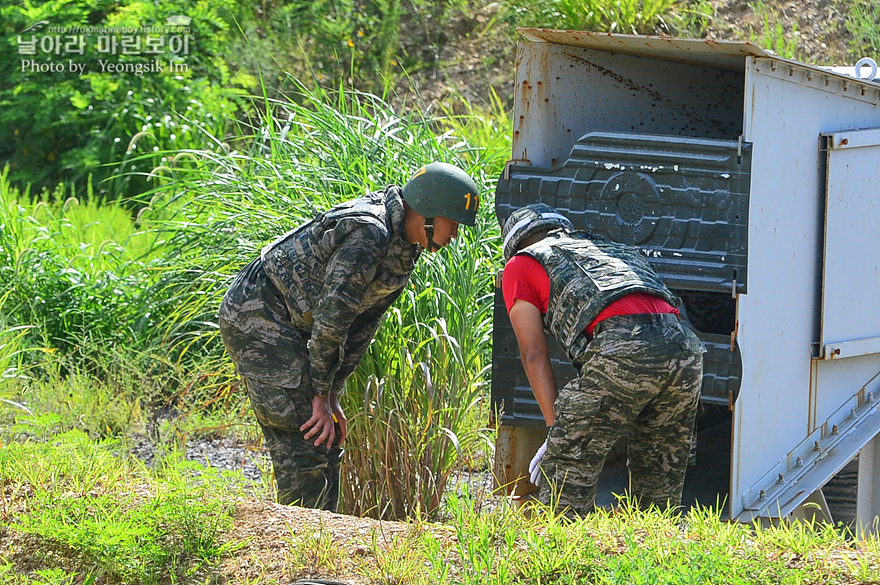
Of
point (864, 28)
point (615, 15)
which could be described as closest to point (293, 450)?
point (615, 15)

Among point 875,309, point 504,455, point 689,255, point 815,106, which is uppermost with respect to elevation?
point 815,106

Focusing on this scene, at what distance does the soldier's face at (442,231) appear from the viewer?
373 centimetres

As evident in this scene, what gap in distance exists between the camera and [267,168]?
17.7 feet

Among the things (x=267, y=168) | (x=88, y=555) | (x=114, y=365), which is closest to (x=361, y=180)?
(x=267, y=168)

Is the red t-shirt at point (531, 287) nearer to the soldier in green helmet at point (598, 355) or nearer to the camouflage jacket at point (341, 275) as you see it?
the soldier in green helmet at point (598, 355)

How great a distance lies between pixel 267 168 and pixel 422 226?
6.33ft

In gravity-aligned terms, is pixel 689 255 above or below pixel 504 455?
above

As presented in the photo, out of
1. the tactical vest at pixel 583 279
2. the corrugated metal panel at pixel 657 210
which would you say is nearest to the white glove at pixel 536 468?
the corrugated metal panel at pixel 657 210

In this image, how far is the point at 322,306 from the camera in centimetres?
366

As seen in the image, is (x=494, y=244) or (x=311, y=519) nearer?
(x=311, y=519)

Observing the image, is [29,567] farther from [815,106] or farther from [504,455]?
[815,106]

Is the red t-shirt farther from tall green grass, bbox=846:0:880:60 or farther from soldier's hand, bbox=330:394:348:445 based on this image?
tall green grass, bbox=846:0:880:60

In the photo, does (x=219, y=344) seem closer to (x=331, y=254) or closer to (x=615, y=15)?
(x=331, y=254)

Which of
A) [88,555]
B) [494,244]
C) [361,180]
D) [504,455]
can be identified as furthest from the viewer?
[494,244]
